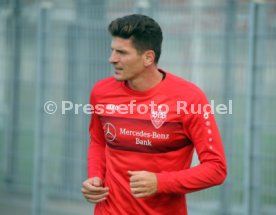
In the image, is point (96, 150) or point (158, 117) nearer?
point (158, 117)

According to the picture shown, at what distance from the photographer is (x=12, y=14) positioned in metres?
8.95

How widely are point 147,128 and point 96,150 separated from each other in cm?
53

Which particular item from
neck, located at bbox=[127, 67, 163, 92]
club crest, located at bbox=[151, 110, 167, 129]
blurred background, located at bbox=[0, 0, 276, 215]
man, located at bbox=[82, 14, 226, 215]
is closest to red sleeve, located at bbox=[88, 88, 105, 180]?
man, located at bbox=[82, 14, 226, 215]

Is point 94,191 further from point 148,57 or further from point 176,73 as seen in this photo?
point 176,73

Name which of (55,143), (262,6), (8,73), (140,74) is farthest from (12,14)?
(140,74)

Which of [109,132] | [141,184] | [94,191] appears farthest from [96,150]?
[141,184]

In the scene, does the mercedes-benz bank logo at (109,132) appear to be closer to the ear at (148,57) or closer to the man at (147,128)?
the man at (147,128)

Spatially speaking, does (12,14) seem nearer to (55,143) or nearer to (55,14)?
(55,14)

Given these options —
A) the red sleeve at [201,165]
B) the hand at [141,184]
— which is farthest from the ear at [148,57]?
the hand at [141,184]

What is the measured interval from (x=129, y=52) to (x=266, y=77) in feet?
8.54

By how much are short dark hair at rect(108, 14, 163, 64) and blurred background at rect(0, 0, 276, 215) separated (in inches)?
96.9

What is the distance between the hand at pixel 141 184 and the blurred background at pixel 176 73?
2801 millimetres

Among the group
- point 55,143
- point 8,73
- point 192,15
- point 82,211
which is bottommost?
point 82,211

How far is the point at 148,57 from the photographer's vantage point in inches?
172
